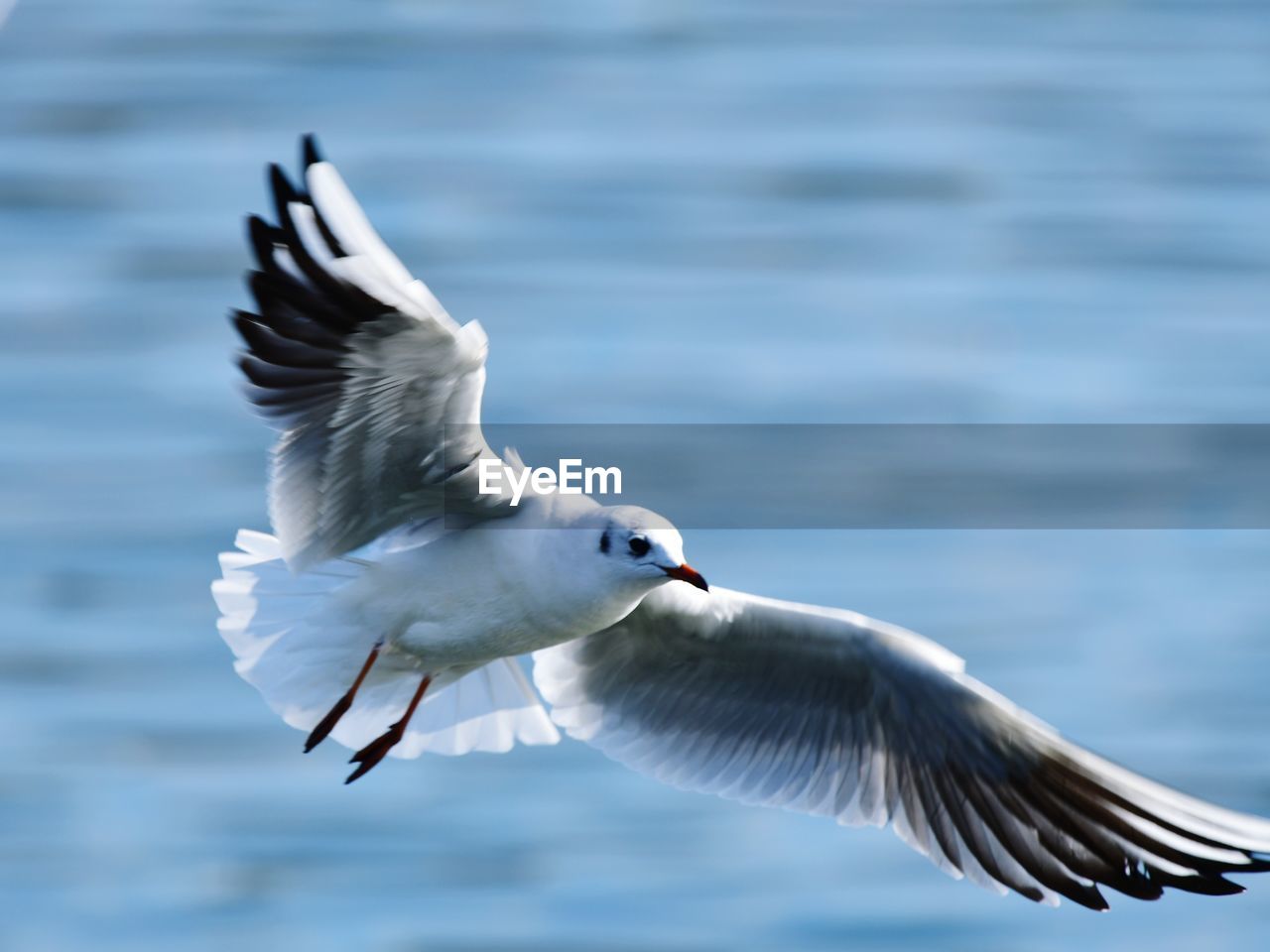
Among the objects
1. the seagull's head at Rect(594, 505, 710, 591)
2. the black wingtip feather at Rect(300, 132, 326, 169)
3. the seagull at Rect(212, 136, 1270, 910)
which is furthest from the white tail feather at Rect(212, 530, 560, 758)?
the black wingtip feather at Rect(300, 132, 326, 169)

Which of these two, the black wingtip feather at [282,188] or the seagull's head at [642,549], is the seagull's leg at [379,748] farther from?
the black wingtip feather at [282,188]

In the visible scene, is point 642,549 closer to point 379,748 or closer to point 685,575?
point 685,575

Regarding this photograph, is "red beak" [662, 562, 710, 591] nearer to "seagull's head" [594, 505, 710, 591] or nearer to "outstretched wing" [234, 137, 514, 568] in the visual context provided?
"seagull's head" [594, 505, 710, 591]

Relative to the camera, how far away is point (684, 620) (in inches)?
245

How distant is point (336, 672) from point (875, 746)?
138 cm

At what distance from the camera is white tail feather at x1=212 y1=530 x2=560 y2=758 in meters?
5.98

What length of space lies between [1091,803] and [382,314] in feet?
7.14

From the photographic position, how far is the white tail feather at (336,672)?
598cm

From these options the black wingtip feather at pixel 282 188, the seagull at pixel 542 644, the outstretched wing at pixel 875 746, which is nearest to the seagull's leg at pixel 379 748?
the seagull at pixel 542 644

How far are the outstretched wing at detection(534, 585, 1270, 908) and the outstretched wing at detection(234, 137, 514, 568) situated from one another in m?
0.87

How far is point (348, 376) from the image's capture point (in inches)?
211

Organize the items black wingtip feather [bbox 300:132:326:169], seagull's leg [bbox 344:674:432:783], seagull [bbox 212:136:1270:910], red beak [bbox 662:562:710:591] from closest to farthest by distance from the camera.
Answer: black wingtip feather [bbox 300:132:326:169]
seagull [bbox 212:136:1270:910]
red beak [bbox 662:562:710:591]
seagull's leg [bbox 344:674:432:783]

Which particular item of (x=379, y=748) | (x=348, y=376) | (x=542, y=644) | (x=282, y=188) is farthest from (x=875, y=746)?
(x=282, y=188)

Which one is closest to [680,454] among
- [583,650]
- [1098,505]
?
[1098,505]
